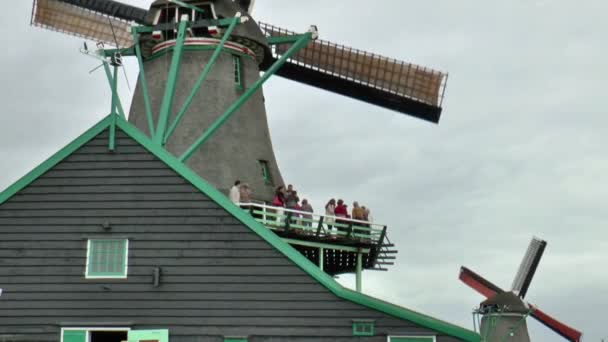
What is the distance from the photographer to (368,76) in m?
36.8

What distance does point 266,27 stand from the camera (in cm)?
3644

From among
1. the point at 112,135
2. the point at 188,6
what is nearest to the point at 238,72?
the point at 188,6

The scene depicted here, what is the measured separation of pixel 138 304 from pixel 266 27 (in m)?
18.6

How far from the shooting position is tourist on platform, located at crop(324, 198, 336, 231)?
27.7 meters

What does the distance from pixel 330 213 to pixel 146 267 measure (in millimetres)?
9384

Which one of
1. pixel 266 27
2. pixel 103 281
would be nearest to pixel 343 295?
pixel 103 281

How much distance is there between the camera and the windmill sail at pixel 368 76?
119 feet

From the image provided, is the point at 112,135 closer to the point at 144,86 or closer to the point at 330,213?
the point at 330,213

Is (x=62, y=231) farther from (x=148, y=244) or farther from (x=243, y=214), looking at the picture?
(x=243, y=214)

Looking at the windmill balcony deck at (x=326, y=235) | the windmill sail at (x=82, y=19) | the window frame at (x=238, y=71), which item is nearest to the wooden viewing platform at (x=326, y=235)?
the windmill balcony deck at (x=326, y=235)

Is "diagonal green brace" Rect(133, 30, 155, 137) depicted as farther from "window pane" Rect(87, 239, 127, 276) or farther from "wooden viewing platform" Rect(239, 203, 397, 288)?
"window pane" Rect(87, 239, 127, 276)

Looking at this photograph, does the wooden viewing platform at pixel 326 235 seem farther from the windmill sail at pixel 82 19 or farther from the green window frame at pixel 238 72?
the windmill sail at pixel 82 19

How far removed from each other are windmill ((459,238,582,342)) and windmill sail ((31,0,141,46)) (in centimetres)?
1547

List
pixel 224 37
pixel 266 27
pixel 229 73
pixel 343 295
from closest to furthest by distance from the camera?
pixel 343 295 < pixel 224 37 < pixel 229 73 < pixel 266 27
